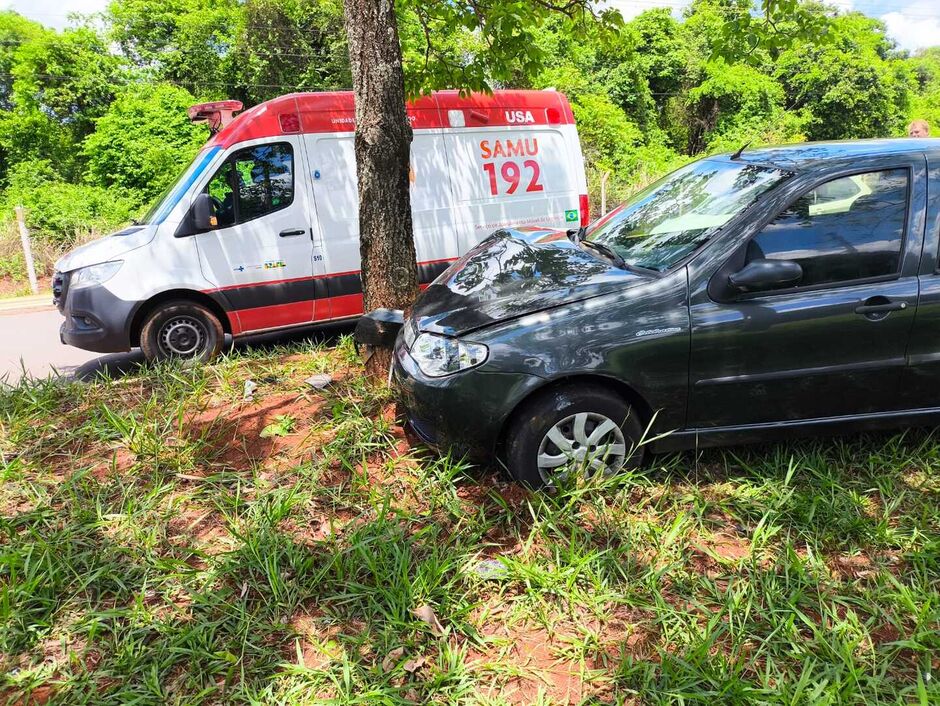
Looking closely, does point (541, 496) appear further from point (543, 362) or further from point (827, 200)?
point (827, 200)

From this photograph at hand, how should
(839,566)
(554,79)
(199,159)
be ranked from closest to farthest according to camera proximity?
1. (839,566)
2. (199,159)
3. (554,79)

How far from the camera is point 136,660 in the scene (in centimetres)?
240

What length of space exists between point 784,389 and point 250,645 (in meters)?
2.67

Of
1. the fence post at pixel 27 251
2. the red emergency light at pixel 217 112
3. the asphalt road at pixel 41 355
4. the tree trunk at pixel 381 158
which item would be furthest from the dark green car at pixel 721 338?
the fence post at pixel 27 251

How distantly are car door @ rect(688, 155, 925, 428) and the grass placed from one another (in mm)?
463

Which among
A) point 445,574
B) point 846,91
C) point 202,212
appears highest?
point 846,91

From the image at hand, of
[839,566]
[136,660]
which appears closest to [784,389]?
[839,566]

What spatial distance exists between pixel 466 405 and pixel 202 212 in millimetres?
3808

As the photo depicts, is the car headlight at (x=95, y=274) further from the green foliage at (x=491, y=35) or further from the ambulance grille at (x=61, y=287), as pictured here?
the green foliage at (x=491, y=35)

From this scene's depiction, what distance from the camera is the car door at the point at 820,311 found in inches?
124

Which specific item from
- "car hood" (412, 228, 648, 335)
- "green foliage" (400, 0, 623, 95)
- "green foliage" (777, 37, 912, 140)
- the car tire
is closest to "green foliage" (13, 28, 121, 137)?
"green foliage" (400, 0, 623, 95)

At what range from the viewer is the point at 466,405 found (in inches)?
121

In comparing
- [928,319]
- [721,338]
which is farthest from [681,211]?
[928,319]

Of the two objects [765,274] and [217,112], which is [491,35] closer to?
[217,112]
